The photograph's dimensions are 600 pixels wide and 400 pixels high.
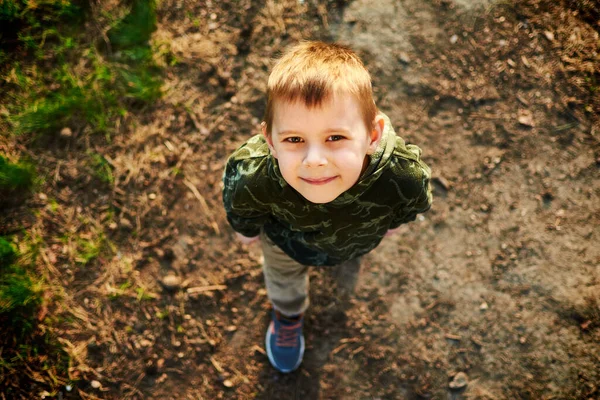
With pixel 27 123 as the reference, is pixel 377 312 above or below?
below

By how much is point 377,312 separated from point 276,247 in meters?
1.04

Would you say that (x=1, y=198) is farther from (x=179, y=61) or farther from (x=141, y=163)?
(x=179, y=61)

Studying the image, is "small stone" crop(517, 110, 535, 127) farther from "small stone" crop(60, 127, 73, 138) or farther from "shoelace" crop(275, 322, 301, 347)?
"small stone" crop(60, 127, 73, 138)

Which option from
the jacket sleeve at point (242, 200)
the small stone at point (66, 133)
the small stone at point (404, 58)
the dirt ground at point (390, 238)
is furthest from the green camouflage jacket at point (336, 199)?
the small stone at point (66, 133)

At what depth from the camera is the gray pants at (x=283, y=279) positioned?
7.18 ft

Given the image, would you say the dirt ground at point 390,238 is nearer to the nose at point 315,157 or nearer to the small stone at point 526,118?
the small stone at point 526,118

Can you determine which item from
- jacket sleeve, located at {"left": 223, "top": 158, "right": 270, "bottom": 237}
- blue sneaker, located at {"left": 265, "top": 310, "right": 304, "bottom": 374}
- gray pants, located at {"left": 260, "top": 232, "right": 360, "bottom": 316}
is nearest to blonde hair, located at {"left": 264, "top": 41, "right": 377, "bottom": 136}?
jacket sleeve, located at {"left": 223, "top": 158, "right": 270, "bottom": 237}

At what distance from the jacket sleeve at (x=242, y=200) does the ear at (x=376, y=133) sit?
456 mm

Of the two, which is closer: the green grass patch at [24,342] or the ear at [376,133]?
the ear at [376,133]

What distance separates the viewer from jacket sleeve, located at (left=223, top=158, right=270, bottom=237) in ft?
5.84

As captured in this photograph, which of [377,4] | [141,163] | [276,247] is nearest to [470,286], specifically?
[276,247]

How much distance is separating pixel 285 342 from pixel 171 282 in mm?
815

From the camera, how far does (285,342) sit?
2.67 metres

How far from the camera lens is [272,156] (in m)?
1.72
